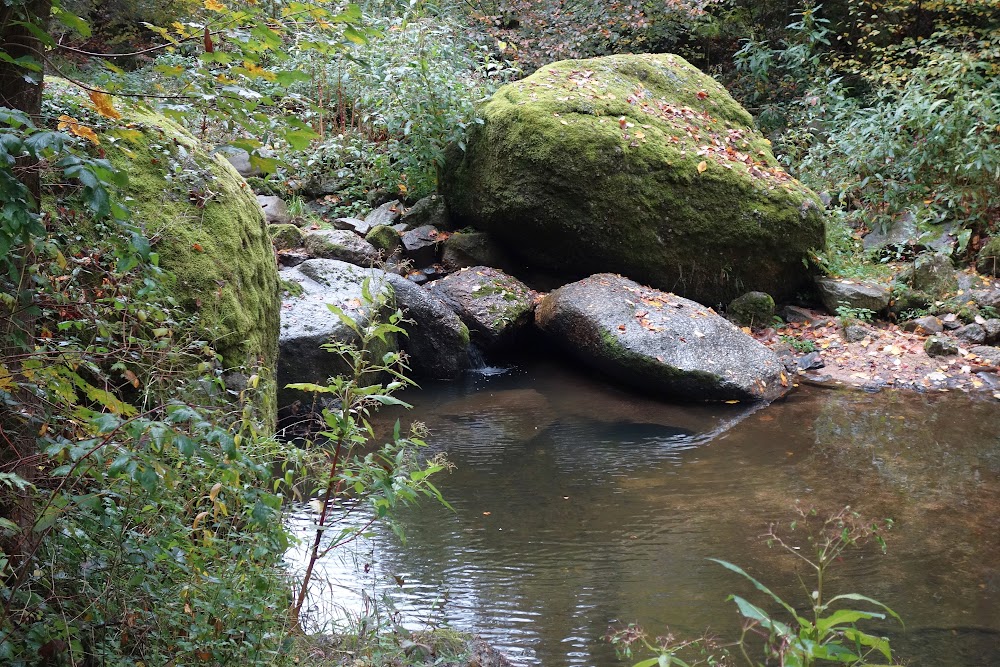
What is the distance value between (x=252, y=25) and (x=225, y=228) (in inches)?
99.4

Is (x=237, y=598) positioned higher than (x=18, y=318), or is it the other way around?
(x=18, y=318)

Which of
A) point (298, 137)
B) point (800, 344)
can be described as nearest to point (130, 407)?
point (298, 137)

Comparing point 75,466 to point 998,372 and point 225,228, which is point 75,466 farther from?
point 998,372

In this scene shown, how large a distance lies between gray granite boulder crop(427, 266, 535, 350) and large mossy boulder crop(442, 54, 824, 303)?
0.76m

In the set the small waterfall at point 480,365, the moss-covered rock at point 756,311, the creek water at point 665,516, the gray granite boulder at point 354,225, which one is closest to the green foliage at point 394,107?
the gray granite boulder at point 354,225

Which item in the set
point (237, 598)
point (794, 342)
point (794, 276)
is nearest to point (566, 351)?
point (794, 342)

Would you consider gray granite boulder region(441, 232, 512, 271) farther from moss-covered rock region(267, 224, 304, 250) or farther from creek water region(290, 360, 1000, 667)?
creek water region(290, 360, 1000, 667)

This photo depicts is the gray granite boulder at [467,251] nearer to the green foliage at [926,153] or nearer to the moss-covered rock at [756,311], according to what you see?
the moss-covered rock at [756,311]

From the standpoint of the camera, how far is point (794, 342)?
747 cm

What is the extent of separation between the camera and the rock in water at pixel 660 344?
639 cm

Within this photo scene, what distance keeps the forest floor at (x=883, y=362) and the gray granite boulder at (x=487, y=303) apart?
2.36 meters

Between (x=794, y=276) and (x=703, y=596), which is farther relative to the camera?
(x=794, y=276)

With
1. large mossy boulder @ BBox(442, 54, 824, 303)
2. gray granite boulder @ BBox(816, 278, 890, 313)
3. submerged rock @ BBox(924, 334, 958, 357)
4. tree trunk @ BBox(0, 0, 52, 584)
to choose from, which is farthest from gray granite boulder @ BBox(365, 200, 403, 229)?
tree trunk @ BBox(0, 0, 52, 584)

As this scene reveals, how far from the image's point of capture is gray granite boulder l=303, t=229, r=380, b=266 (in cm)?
765
